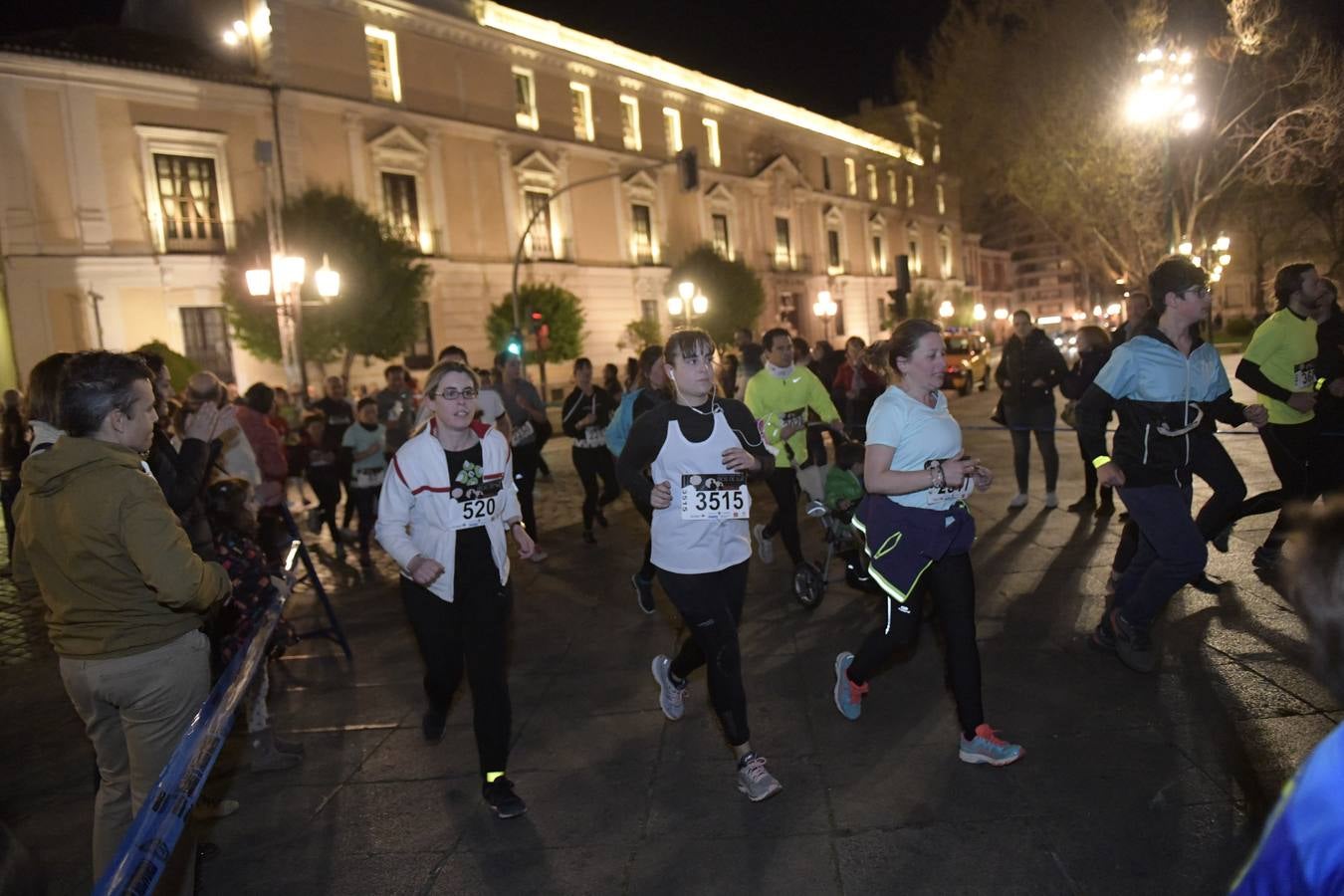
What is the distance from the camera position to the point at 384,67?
102ft

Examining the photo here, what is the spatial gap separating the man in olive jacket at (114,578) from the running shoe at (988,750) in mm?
2928

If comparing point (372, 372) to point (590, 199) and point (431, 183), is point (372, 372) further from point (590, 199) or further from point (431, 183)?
point (590, 199)

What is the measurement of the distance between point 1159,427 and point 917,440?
1585 mm

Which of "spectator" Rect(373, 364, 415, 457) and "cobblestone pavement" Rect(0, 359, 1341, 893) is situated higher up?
"spectator" Rect(373, 364, 415, 457)

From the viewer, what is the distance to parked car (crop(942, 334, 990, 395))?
1059 inches

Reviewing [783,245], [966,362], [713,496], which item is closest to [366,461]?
[713,496]

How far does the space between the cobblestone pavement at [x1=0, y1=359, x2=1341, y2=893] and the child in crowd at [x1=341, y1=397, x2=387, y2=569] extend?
9.88 ft

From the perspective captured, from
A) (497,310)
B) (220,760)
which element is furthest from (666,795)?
(497,310)

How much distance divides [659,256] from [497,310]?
1049 cm

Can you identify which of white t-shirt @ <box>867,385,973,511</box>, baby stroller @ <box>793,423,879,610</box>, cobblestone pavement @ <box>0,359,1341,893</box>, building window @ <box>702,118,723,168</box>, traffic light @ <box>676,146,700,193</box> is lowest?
cobblestone pavement @ <box>0,359,1341,893</box>

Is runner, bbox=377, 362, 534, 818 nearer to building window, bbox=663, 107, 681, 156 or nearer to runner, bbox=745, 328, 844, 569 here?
runner, bbox=745, 328, 844, 569

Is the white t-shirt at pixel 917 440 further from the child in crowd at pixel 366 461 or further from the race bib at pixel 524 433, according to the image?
the child in crowd at pixel 366 461

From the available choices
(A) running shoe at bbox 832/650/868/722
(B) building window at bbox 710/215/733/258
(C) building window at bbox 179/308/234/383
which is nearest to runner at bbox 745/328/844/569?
(A) running shoe at bbox 832/650/868/722

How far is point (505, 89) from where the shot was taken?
34500mm
